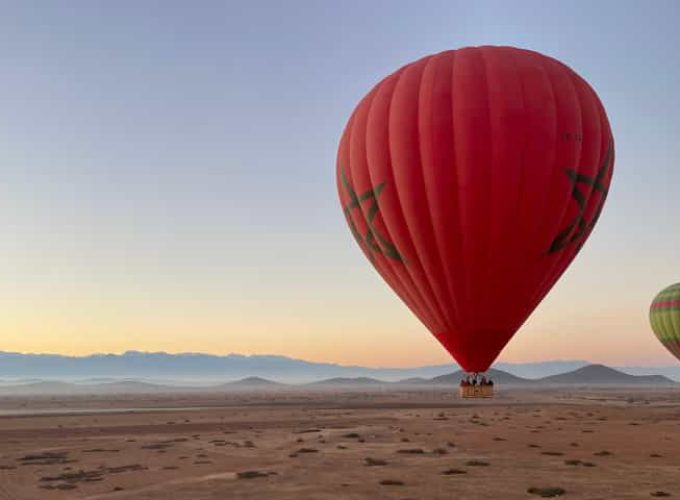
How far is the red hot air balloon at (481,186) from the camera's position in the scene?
27172 millimetres

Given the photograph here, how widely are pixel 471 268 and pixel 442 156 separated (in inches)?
186

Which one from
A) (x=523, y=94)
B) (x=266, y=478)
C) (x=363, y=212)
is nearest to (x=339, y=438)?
(x=266, y=478)

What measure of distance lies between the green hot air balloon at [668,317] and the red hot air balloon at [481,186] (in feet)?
193

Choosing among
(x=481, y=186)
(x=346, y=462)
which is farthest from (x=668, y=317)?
(x=481, y=186)

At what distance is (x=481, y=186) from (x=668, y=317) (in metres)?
65.6

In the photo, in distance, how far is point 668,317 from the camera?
269 ft

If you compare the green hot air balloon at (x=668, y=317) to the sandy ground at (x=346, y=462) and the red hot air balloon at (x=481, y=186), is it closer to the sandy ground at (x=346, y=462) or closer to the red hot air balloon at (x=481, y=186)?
the sandy ground at (x=346, y=462)

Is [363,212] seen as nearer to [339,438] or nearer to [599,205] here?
[599,205]

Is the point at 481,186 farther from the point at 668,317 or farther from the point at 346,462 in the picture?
the point at 668,317

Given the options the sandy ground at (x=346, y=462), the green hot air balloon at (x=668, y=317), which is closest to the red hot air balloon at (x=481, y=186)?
the sandy ground at (x=346, y=462)

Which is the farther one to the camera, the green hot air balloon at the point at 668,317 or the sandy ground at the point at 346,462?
the green hot air balloon at the point at 668,317

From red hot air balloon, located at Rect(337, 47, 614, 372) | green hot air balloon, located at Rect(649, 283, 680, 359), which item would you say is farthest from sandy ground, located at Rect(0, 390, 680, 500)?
green hot air balloon, located at Rect(649, 283, 680, 359)

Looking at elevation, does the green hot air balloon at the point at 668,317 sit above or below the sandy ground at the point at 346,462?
above

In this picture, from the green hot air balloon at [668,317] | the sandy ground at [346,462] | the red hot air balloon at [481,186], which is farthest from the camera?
the green hot air balloon at [668,317]
